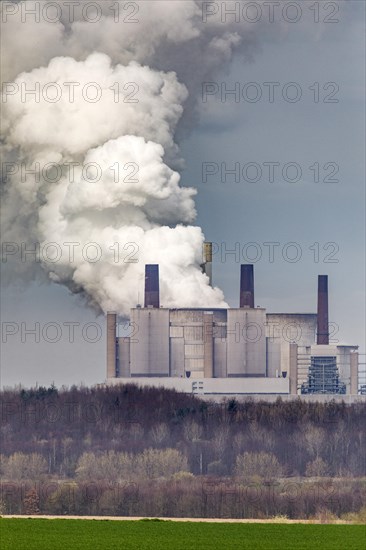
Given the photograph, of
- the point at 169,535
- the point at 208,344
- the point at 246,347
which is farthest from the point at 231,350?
the point at 169,535

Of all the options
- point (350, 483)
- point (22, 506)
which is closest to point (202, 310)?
point (350, 483)

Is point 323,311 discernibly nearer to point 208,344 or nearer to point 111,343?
point 208,344

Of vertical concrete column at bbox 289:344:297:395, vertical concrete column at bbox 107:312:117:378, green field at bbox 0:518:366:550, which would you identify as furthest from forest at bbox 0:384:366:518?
green field at bbox 0:518:366:550

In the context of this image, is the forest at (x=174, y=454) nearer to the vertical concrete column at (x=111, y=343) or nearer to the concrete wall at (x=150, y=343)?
the vertical concrete column at (x=111, y=343)

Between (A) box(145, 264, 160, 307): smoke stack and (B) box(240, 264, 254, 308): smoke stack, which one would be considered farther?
(B) box(240, 264, 254, 308): smoke stack

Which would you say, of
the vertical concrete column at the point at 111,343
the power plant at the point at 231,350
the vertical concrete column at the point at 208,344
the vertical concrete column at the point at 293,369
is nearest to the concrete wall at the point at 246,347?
the power plant at the point at 231,350

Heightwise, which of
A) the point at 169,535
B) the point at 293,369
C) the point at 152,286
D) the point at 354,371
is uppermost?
the point at 152,286

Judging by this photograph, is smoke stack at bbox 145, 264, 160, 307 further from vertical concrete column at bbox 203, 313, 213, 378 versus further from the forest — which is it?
the forest
